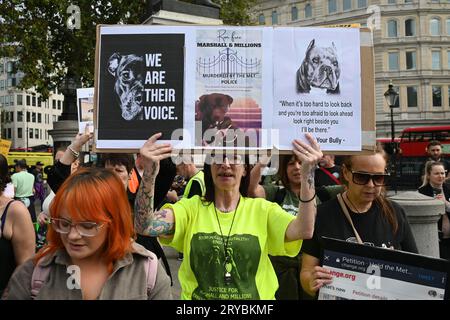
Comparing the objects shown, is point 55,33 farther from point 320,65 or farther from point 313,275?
point 313,275

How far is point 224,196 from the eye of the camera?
111 inches

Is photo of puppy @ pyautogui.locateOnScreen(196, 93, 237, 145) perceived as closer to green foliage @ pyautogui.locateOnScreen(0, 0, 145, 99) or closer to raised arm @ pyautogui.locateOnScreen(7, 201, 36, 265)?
raised arm @ pyautogui.locateOnScreen(7, 201, 36, 265)

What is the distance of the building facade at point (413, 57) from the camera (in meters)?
54.2

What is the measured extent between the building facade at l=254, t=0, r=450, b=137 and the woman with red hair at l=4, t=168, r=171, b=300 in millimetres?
54470

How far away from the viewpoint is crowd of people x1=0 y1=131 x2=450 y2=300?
79.9 inches

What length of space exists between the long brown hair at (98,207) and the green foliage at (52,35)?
19564 mm

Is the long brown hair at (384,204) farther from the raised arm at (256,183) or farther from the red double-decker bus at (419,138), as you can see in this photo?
the red double-decker bus at (419,138)

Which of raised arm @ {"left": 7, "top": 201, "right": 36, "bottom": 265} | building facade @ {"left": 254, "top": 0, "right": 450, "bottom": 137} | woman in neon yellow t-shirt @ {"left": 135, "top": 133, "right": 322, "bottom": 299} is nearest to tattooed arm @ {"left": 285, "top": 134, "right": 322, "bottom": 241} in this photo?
woman in neon yellow t-shirt @ {"left": 135, "top": 133, "right": 322, "bottom": 299}

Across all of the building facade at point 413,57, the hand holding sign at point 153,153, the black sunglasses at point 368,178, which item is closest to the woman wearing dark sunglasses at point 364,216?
the black sunglasses at point 368,178

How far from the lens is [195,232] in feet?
8.84

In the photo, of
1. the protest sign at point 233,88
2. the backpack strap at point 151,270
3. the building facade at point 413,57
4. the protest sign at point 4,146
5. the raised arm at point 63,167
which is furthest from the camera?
the building facade at point 413,57

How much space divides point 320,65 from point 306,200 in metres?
0.82

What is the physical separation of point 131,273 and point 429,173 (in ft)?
15.3

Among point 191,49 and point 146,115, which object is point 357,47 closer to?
point 191,49
